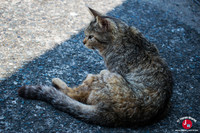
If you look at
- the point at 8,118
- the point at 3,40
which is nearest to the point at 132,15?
the point at 3,40

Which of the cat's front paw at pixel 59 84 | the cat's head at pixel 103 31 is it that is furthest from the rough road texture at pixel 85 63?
the cat's head at pixel 103 31

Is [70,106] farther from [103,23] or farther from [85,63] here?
[85,63]

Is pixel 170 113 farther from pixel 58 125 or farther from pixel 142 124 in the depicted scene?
pixel 58 125

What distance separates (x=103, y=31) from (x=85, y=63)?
0.88 meters

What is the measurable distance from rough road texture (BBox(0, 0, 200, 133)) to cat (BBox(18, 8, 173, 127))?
7.3 inches

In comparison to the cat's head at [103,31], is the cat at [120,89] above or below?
below

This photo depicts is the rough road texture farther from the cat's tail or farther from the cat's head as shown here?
the cat's head

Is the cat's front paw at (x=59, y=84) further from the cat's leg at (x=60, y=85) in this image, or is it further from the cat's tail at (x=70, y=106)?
the cat's tail at (x=70, y=106)

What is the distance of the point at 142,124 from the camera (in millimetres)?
2816

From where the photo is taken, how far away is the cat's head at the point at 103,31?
3.33 metres

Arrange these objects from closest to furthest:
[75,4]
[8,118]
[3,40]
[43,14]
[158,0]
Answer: [8,118]
[3,40]
[43,14]
[75,4]
[158,0]

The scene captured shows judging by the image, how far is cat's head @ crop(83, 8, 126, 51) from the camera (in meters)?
3.33

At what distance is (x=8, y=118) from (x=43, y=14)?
2.97 metres

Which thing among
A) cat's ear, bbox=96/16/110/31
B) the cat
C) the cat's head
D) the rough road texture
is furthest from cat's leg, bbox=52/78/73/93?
cat's ear, bbox=96/16/110/31
